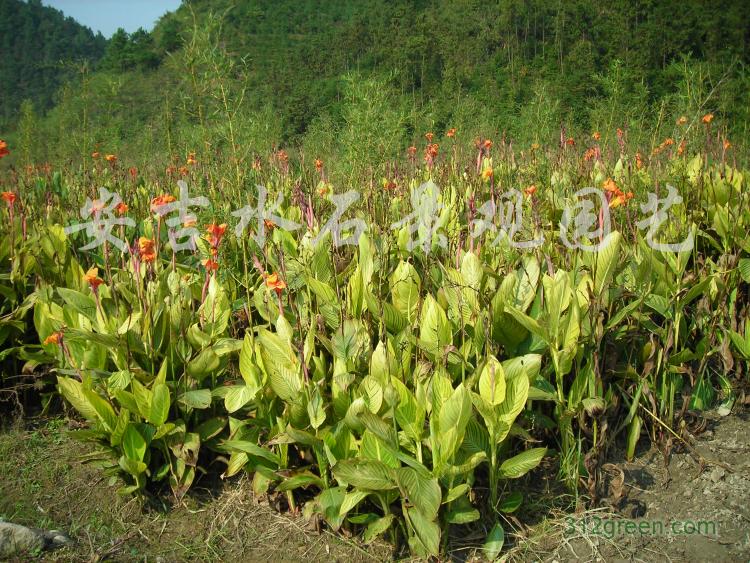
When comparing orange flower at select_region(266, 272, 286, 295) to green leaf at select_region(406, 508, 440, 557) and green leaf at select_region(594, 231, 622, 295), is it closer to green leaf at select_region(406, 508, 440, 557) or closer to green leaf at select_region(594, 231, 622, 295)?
green leaf at select_region(406, 508, 440, 557)

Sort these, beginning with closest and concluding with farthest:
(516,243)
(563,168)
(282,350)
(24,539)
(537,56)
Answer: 1. (24,539)
2. (282,350)
3. (516,243)
4. (563,168)
5. (537,56)

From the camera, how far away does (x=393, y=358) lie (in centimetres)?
204

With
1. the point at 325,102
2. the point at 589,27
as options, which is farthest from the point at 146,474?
the point at 589,27

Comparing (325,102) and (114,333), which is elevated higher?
(325,102)

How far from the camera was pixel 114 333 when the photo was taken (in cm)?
224

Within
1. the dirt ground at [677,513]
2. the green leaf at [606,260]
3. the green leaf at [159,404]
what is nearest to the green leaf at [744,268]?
the dirt ground at [677,513]

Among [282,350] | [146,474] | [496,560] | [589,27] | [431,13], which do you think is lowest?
[496,560]

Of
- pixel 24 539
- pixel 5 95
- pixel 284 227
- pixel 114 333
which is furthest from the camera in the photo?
Answer: pixel 5 95

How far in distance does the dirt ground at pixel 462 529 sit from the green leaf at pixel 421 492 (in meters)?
0.27

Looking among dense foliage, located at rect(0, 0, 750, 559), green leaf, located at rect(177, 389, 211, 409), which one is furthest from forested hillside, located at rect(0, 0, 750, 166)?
green leaf, located at rect(177, 389, 211, 409)

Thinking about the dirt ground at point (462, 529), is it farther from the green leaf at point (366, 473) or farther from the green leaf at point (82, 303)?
the green leaf at point (82, 303)

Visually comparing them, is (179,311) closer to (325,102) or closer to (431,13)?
(325,102)

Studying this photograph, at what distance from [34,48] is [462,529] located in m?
77.0

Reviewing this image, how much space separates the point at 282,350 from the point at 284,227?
1.28 meters
